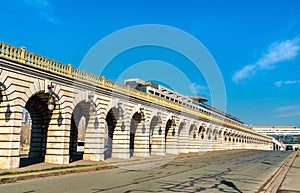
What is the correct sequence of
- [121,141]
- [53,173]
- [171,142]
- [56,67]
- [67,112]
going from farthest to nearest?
[171,142], [121,141], [67,112], [56,67], [53,173]

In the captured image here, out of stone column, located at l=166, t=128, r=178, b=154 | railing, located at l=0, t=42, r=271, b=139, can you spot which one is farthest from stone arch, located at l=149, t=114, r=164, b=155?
railing, located at l=0, t=42, r=271, b=139

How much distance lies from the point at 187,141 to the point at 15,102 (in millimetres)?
35172

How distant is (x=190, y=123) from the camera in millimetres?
49344

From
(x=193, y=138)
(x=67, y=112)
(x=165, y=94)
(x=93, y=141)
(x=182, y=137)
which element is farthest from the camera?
(x=165, y=94)

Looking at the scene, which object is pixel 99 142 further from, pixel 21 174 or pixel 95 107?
pixel 21 174

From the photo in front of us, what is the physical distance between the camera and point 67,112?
22.5 m

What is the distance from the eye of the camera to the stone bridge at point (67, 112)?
59.3ft

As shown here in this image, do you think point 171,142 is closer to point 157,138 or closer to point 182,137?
point 182,137

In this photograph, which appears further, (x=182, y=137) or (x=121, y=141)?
(x=182, y=137)

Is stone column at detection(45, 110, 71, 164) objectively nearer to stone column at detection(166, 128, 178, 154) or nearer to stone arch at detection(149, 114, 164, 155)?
stone arch at detection(149, 114, 164, 155)

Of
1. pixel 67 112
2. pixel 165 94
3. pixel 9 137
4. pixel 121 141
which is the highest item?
pixel 165 94

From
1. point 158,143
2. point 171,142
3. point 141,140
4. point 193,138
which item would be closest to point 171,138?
point 171,142

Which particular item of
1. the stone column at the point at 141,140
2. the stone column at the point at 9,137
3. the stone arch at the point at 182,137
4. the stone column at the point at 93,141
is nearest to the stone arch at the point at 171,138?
the stone arch at the point at 182,137

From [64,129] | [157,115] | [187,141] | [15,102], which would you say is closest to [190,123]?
[187,141]
